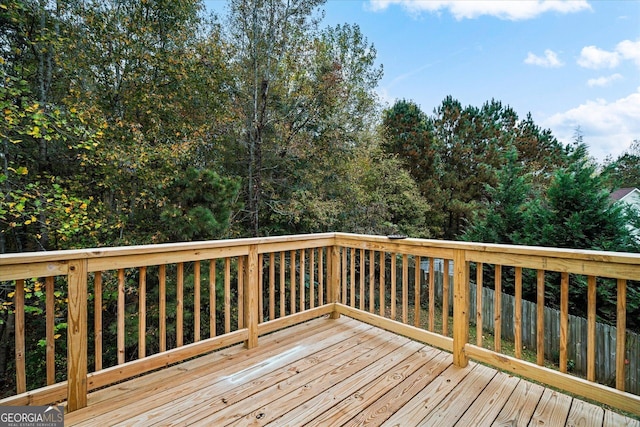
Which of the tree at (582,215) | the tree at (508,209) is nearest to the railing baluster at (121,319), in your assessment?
the tree at (582,215)

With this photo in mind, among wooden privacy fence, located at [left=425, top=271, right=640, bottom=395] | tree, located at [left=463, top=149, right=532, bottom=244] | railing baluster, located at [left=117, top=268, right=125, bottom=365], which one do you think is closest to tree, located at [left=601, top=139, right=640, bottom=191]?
tree, located at [left=463, top=149, right=532, bottom=244]

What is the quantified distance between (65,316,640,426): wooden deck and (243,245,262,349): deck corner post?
0.11 metres

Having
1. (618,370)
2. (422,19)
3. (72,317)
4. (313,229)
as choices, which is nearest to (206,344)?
(72,317)

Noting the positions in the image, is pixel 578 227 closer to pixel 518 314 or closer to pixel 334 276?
pixel 518 314

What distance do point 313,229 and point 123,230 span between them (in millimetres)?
3652

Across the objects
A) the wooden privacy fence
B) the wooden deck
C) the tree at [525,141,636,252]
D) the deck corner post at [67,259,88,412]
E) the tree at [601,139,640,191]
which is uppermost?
the tree at [601,139,640,191]

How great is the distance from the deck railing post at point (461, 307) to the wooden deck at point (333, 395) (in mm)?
94

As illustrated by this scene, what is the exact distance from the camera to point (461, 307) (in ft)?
7.52

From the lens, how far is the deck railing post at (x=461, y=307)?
2.28 metres

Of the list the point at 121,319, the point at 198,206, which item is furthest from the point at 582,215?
the point at 121,319

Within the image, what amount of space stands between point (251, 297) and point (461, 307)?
169 cm

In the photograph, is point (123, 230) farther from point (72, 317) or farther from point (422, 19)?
point (422, 19)

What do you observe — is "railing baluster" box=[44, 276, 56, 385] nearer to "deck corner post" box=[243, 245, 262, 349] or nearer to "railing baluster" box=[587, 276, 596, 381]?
"deck corner post" box=[243, 245, 262, 349]
